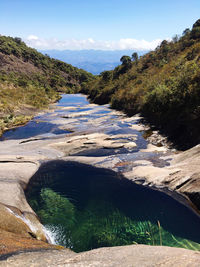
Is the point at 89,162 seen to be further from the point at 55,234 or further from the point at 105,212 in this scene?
the point at 55,234

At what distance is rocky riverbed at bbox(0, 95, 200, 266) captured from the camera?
10.4 metres

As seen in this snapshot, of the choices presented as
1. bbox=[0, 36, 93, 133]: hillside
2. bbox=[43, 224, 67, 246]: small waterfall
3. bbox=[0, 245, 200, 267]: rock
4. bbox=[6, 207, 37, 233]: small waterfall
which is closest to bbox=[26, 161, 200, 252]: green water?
bbox=[43, 224, 67, 246]: small waterfall

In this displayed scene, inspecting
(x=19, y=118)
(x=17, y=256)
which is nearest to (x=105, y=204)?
(x=17, y=256)

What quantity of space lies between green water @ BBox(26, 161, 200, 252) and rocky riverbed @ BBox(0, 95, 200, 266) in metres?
1.21

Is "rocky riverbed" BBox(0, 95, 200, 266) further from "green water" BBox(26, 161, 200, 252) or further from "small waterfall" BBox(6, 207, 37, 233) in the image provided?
"green water" BBox(26, 161, 200, 252)

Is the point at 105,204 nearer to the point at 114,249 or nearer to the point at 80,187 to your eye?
the point at 80,187

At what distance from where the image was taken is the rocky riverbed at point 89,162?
1036 cm

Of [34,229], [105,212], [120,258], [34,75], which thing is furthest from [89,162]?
[34,75]

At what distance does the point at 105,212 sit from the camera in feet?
50.9

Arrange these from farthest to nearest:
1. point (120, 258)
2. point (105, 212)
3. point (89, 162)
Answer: point (89, 162)
point (105, 212)
point (120, 258)

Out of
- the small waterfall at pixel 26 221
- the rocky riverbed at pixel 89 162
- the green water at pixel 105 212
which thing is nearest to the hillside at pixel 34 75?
the rocky riverbed at pixel 89 162

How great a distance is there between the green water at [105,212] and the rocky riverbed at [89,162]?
1.21 meters

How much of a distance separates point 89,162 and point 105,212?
910 centimetres

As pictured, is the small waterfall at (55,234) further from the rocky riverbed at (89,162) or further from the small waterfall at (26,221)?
the small waterfall at (26,221)
